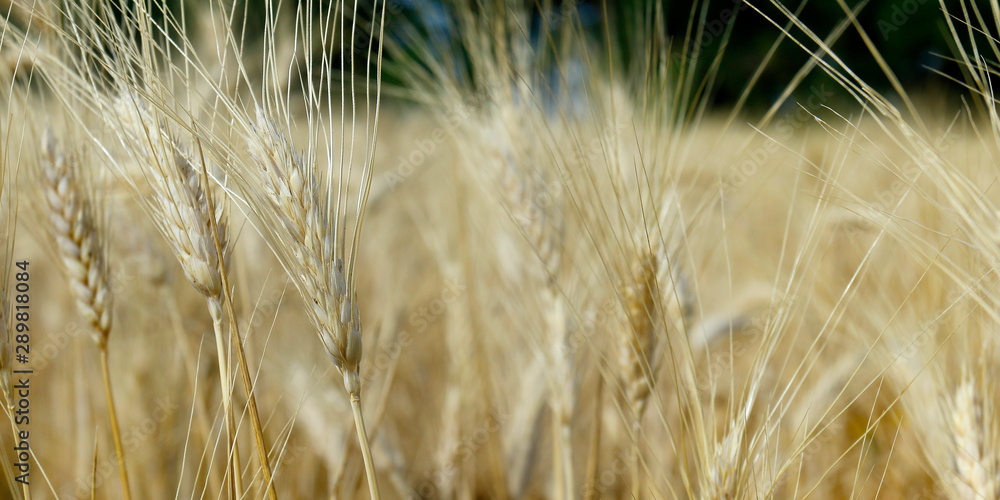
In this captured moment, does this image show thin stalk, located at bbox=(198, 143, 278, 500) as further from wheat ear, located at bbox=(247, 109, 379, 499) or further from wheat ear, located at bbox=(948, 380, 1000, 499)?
wheat ear, located at bbox=(948, 380, 1000, 499)

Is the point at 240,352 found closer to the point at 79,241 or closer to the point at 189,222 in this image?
the point at 189,222

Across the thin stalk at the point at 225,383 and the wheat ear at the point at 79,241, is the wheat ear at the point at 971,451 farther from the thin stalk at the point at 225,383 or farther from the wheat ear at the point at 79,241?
the wheat ear at the point at 79,241

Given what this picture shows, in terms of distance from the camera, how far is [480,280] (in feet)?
4.10

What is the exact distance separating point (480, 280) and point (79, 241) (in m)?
0.76

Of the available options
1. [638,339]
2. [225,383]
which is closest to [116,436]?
[225,383]

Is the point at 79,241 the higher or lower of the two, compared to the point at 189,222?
lower

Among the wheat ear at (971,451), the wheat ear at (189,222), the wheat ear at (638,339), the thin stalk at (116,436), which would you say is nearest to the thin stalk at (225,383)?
the wheat ear at (189,222)

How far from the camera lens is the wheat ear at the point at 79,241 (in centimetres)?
56

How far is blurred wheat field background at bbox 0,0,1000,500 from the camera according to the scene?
1.45ft

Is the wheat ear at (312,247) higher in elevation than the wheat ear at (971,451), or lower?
lower

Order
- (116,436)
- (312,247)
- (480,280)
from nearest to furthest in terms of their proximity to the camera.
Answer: (312,247) → (116,436) → (480,280)

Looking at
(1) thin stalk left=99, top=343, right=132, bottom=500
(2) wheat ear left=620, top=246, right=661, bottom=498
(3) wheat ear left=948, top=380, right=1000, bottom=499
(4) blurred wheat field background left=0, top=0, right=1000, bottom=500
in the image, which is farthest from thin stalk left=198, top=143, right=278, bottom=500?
(3) wheat ear left=948, top=380, right=1000, bottom=499

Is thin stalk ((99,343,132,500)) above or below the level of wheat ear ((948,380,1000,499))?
below

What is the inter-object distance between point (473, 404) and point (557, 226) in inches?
15.5
